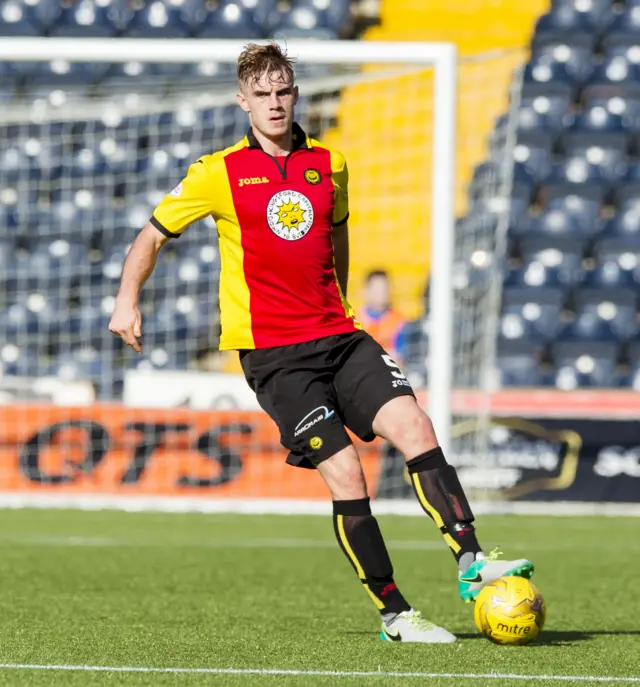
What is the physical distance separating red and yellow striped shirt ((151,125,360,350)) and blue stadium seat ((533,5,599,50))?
38.2 ft

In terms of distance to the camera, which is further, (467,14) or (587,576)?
(467,14)

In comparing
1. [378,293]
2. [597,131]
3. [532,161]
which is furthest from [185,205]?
[597,131]

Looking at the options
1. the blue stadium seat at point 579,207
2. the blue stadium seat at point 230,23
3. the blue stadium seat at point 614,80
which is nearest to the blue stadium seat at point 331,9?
the blue stadium seat at point 230,23

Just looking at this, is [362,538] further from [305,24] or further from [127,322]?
[305,24]

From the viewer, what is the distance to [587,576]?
719 centimetres

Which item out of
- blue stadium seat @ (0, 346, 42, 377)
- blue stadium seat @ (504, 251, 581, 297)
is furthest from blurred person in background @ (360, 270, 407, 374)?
blue stadium seat @ (504, 251, 581, 297)

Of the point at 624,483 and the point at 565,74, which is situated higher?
the point at 565,74

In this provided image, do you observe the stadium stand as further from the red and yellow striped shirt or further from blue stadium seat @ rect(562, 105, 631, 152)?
the red and yellow striped shirt

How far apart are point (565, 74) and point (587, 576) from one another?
31.6 ft

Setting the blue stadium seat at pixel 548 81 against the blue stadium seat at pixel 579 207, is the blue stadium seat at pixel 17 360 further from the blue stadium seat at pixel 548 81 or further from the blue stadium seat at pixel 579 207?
the blue stadium seat at pixel 548 81

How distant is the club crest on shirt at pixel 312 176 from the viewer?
4.93 meters

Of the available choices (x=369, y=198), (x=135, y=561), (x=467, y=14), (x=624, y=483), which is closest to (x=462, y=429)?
(x=624, y=483)

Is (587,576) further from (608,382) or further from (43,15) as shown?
(43,15)

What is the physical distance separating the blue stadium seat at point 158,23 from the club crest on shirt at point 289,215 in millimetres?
11085
